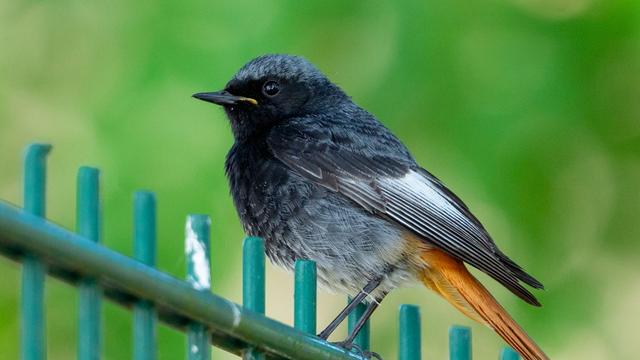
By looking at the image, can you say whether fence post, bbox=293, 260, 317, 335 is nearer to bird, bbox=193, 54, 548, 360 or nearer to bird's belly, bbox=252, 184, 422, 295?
bird, bbox=193, 54, 548, 360

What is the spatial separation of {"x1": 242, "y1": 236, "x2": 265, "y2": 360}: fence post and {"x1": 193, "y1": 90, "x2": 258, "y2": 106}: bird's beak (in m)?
2.42

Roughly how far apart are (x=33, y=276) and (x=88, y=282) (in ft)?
0.41

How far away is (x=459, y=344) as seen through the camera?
3.32 meters

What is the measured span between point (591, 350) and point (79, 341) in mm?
3922

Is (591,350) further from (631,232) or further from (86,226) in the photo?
(86,226)

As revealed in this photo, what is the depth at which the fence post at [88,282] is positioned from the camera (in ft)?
7.13

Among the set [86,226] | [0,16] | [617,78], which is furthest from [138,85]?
[86,226]

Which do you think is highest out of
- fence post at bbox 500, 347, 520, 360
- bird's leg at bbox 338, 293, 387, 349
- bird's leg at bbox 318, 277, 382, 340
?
bird's leg at bbox 318, 277, 382, 340

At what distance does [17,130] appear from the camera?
5.66 meters

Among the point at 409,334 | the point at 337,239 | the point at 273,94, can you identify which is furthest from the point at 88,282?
the point at 273,94

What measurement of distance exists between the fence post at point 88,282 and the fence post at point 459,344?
51.4 inches

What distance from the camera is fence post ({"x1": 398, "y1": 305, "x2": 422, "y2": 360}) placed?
3281mm

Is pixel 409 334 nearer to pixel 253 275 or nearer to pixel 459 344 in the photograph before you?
pixel 459 344

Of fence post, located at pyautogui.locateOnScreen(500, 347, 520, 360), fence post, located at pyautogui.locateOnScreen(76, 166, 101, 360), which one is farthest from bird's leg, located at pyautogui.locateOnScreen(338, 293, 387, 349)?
fence post, located at pyautogui.locateOnScreen(76, 166, 101, 360)
